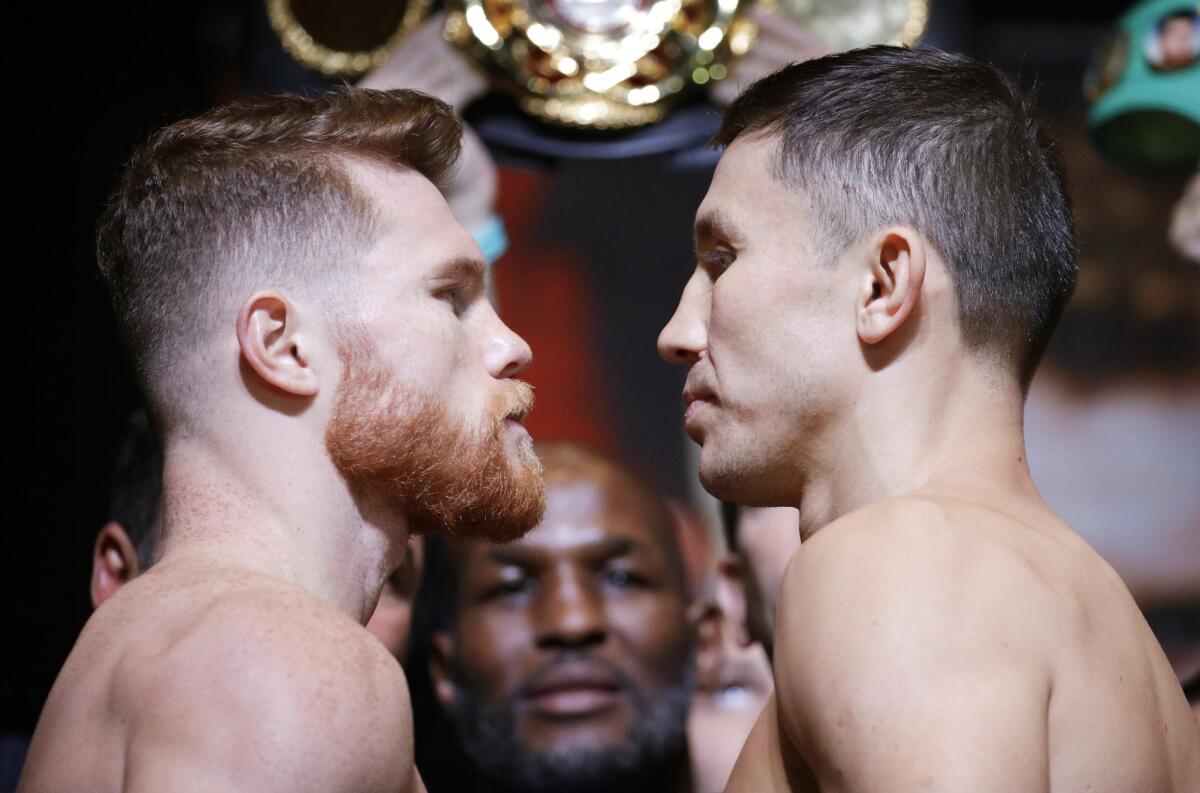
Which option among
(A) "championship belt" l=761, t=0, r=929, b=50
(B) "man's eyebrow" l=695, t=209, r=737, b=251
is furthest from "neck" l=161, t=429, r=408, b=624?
(A) "championship belt" l=761, t=0, r=929, b=50

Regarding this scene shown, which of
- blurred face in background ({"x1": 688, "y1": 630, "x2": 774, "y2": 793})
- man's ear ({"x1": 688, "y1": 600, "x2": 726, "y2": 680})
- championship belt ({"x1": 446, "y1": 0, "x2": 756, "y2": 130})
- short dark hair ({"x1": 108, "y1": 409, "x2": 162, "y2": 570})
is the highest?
championship belt ({"x1": 446, "y1": 0, "x2": 756, "y2": 130})

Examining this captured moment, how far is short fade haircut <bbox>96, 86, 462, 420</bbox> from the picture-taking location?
163 centimetres

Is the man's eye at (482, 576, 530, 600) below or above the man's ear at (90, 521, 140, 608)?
below

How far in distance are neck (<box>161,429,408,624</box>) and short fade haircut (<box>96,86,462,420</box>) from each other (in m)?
0.09

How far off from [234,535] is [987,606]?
2.54ft

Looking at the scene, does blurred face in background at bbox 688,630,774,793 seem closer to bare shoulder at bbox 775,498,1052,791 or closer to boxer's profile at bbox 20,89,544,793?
boxer's profile at bbox 20,89,544,793

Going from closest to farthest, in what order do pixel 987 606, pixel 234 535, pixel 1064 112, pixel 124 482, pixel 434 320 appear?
pixel 987 606 < pixel 234 535 < pixel 434 320 < pixel 124 482 < pixel 1064 112

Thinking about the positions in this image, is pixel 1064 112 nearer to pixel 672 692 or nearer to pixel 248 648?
pixel 672 692

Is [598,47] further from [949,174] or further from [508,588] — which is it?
[949,174]

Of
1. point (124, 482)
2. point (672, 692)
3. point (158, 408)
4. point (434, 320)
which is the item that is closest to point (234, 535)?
point (158, 408)

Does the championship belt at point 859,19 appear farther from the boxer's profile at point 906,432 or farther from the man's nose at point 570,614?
the boxer's profile at point 906,432

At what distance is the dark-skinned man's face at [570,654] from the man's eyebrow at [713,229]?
117 cm

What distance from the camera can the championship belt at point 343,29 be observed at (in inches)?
115

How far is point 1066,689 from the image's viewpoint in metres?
1.25
